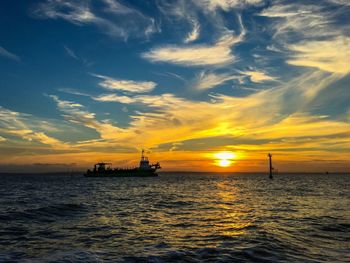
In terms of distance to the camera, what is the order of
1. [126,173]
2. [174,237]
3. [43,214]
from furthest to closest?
[126,173], [43,214], [174,237]

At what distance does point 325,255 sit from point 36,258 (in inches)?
459

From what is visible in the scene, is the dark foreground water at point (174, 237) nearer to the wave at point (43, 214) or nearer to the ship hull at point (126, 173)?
the wave at point (43, 214)

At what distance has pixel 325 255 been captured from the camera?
1380 cm

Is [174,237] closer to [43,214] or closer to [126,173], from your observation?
[43,214]

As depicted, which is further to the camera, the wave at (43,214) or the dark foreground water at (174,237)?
the wave at (43,214)

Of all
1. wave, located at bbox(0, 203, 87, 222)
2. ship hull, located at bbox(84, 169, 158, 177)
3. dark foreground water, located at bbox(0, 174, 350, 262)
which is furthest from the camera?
ship hull, located at bbox(84, 169, 158, 177)

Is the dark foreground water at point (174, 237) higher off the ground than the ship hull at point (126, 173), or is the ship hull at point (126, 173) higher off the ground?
the ship hull at point (126, 173)

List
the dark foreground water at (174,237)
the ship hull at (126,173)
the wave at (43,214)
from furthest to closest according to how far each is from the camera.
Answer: the ship hull at (126,173) → the wave at (43,214) → the dark foreground water at (174,237)

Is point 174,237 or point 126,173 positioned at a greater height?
point 126,173

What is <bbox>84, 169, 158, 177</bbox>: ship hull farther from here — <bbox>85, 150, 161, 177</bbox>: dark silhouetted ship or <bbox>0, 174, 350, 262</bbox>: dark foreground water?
<bbox>0, 174, 350, 262</bbox>: dark foreground water

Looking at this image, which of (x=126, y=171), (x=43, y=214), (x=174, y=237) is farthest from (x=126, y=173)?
(x=174, y=237)

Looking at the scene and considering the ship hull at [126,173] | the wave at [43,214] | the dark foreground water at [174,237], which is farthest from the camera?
the ship hull at [126,173]

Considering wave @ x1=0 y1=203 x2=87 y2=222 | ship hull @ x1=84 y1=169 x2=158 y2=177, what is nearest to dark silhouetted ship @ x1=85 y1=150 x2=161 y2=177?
ship hull @ x1=84 y1=169 x2=158 y2=177

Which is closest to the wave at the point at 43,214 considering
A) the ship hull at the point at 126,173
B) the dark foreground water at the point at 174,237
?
the dark foreground water at the point at 174,237
